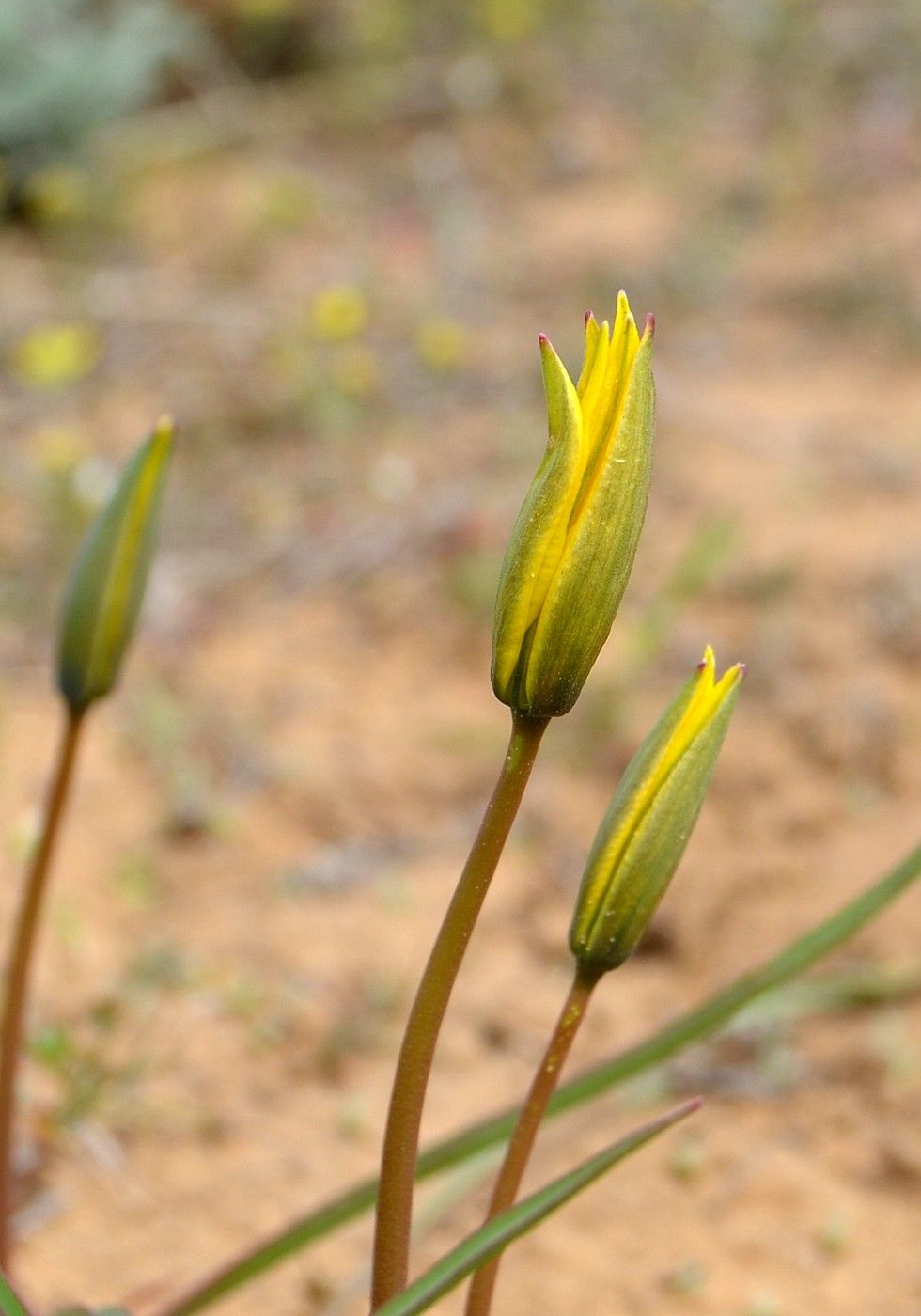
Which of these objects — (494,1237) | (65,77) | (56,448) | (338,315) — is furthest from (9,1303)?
(65,77)

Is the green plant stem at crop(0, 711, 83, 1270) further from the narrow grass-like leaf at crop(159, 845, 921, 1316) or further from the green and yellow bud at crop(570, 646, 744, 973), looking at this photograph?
the green and yellow bud at crop(570, 646, 744, 973)

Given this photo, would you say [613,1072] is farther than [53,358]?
No

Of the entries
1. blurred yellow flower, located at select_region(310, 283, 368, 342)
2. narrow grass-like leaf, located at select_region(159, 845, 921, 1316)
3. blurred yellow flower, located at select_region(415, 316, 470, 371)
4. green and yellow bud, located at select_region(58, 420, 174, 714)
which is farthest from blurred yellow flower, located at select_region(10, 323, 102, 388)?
narrow grass-like leaf, located at select_region(159, 845, 921, 1316)

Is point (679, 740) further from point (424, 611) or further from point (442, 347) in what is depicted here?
point (442, 347)

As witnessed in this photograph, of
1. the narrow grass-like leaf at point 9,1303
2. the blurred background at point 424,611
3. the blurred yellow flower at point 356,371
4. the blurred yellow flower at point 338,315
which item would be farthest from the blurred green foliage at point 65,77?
the narrow grass-like leaf at point 9,1303

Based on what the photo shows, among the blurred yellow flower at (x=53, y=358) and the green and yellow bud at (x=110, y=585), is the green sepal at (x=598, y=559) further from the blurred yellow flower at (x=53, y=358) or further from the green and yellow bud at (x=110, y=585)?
the blurred yellow flower at (x=53, y=358)

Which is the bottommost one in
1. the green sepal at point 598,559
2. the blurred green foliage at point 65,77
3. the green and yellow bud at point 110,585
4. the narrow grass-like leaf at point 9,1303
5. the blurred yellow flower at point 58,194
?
the narrow grass-like leaf at point 9,1303
